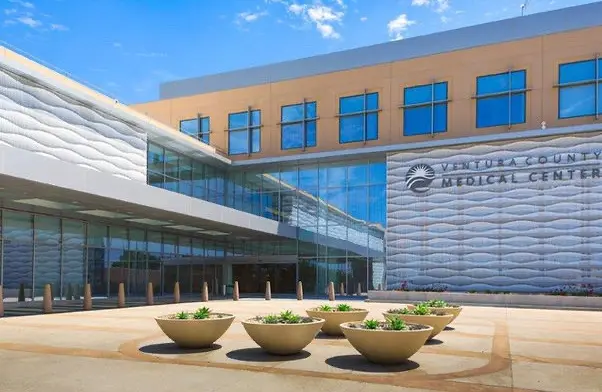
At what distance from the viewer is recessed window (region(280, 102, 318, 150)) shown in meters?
36.1

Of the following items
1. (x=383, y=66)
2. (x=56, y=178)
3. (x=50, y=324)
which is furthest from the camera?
(x=383, y=66)

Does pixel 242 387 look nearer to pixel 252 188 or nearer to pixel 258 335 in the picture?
pixel 258 335

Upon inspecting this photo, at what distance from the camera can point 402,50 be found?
115 ft

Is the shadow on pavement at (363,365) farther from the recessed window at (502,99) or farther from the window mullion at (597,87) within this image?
the window mullion at (597,87)

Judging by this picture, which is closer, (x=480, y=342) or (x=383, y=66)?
(x=480, y=342)

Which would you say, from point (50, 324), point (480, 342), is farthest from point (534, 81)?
point (50, 324)

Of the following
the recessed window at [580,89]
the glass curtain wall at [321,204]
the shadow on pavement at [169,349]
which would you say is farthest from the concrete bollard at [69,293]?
the recessed window at [580,89]

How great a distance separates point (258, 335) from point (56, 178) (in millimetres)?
11267

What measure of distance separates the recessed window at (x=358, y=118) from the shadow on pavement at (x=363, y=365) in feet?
81.8

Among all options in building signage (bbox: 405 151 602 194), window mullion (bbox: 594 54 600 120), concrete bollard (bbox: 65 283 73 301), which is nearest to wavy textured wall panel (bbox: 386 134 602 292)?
building signage (bbox: 405 151 602 194)

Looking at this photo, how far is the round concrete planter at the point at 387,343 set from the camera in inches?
370

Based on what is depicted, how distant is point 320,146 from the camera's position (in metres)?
35.6

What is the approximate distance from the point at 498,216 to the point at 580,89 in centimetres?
783

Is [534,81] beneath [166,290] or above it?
above
